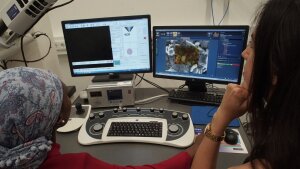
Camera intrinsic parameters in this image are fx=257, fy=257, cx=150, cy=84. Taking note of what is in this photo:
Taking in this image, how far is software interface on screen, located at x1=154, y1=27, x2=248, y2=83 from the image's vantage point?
1338 millimetres

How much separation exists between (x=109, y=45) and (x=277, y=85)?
990 millimetres

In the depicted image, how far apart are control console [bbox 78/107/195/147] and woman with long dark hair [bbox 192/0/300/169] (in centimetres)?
40

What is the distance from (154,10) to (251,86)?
1255 mm

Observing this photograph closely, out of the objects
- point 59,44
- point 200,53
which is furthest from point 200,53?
point 59,44

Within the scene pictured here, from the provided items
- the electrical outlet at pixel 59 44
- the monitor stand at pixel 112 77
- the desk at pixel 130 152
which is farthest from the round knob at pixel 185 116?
the electrical outlet at pixel 59 44

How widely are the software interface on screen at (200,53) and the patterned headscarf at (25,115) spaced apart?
0.85 metres

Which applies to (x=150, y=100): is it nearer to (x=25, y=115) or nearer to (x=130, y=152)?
(x=130, y=152)

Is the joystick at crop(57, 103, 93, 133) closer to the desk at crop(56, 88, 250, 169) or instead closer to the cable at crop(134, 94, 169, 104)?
the desk at crop(56, 88, 250, 169)

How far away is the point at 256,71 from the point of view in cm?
76

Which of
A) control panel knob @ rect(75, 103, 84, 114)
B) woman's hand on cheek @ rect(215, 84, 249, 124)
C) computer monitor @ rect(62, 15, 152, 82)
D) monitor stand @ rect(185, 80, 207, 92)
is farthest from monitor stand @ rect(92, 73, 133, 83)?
woman's hand on cheek @ rect(215, 84, 249, 124)

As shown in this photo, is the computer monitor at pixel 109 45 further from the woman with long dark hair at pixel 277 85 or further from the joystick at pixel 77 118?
the woman with long dark hair at pixel 277 85

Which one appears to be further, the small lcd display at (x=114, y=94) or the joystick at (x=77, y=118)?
the small lcd display at (x=114, y=94)

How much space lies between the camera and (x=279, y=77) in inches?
27.5

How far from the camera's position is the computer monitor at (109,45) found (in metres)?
1.43
